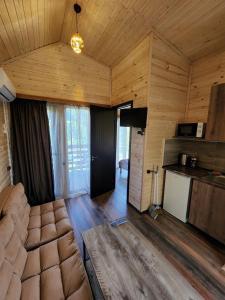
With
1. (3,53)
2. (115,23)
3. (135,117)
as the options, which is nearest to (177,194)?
(135,117)

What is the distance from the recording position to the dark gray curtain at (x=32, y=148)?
2.49 metres

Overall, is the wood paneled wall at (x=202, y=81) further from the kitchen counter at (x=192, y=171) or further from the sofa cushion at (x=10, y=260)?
the sofa cushion at (x=10, y=260)

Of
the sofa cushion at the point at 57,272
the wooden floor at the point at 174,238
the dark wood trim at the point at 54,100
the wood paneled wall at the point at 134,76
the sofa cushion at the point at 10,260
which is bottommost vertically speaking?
the wooden floor at the point at 174,238

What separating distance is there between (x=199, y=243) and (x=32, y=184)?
3010 millimetres

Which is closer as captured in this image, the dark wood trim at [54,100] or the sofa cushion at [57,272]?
the sofa cushion at [57,272]

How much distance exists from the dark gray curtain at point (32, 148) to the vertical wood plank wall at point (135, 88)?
5.30 ft

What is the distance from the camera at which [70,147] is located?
3.11 m

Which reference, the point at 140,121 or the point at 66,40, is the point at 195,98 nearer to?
the point at 140,121

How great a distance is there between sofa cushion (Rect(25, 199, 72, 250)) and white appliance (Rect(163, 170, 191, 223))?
189 cm

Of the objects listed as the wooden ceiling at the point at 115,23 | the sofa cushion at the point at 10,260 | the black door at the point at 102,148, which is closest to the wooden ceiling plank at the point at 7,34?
the wooden ceiling at the point at 115,23

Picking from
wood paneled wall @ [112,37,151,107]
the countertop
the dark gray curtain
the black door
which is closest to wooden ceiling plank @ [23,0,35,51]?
the dark gray curtain

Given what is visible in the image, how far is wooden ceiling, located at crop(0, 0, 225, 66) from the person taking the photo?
1671 mm

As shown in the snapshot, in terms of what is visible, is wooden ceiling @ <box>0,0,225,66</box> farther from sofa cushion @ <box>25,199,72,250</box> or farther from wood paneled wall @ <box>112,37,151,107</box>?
sofa cushion @ <box>25,199,72,250</box>

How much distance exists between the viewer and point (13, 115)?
2428 millimetres
